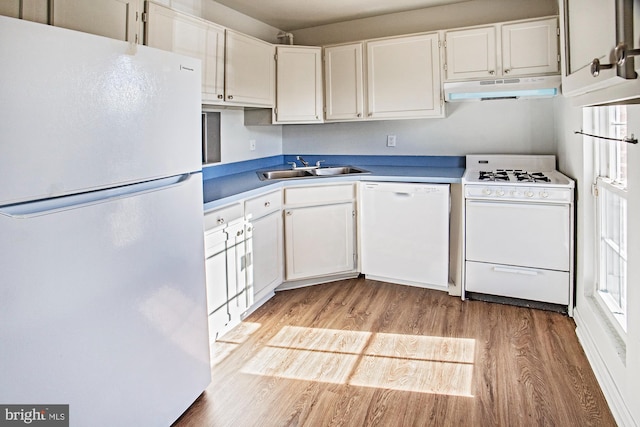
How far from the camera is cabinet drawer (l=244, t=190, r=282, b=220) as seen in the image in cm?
272

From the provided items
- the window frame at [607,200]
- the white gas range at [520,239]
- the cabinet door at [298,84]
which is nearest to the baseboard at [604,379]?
the window frame at [607,200]

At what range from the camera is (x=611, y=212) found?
214 centimetres

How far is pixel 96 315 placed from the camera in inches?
51.8

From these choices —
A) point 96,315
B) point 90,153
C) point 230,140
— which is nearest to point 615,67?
point 90,153

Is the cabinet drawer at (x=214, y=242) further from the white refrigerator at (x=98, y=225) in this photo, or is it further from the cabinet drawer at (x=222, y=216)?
the white refrigerator at (x=98, y=225)

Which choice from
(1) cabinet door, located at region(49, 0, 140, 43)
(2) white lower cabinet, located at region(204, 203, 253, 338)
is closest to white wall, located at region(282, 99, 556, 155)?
(2) white lower cabinet, located at region(204, 203, 253, 338)

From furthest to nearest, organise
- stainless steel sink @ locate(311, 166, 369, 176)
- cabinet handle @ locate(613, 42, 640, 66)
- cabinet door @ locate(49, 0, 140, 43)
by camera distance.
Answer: stainless steel sink @ locate(311, 166, 369, 176)
cabinet door @ locate(49, 0, 140, 43)
cabinet handle @ locate(613, 42, 640, 66)

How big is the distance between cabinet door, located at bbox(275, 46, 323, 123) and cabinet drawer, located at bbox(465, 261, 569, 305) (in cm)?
187

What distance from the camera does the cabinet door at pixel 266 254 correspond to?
9.30ft

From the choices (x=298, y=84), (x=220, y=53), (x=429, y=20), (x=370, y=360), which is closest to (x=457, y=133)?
(x=429, y=20)

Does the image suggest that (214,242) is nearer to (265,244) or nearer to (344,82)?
(265,244)

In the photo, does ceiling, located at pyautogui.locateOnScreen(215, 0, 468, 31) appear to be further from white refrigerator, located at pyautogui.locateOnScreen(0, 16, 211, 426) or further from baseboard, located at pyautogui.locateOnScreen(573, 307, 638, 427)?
baseboard, located at pyautogui.locateOnScreen(573, 307, 638, 427)

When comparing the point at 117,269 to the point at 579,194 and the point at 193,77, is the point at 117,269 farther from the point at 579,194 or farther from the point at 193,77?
the point at 579,194

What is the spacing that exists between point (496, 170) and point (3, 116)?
3.26 metres
